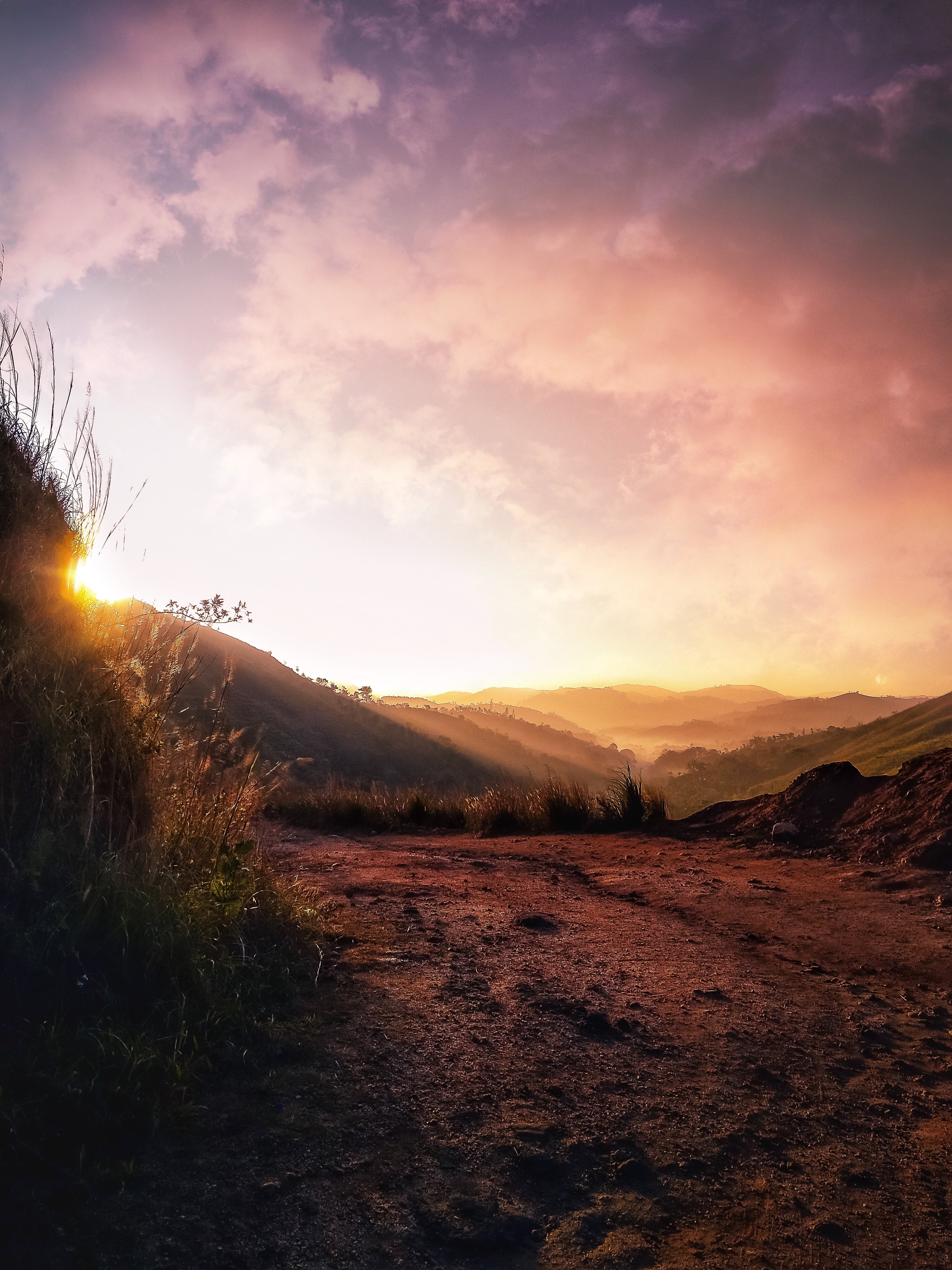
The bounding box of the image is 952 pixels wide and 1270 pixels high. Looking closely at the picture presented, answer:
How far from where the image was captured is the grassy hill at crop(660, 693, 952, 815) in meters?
17.5

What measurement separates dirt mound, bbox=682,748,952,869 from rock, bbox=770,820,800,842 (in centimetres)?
6

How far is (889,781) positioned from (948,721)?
12.1m

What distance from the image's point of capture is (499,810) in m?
11.0

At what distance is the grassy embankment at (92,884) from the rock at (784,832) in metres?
6.52

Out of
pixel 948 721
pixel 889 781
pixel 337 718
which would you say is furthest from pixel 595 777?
pixel 889 781

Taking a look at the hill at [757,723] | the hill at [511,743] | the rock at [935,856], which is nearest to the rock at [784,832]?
the rock at [935,856]

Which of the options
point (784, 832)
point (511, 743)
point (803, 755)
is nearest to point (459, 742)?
point (511, 743)

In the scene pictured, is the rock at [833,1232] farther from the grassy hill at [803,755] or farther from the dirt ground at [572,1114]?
the grassy hill at [803,755]

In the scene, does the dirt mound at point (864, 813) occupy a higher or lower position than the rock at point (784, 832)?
higher

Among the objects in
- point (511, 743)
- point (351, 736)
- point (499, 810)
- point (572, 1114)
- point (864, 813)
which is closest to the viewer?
point (572, 1114)

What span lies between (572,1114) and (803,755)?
2587 cm

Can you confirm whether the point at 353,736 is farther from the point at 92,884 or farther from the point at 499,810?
the point at 92,884

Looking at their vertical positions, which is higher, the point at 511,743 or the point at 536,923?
the point at 536,923

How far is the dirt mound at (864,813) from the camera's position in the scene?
7.08 metres
